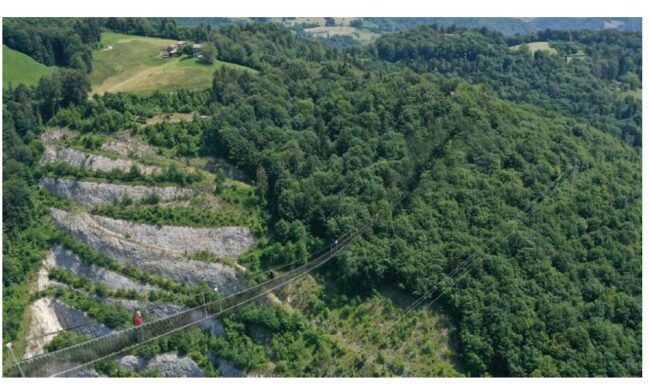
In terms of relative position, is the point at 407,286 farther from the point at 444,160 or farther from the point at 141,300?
the point at 141,300

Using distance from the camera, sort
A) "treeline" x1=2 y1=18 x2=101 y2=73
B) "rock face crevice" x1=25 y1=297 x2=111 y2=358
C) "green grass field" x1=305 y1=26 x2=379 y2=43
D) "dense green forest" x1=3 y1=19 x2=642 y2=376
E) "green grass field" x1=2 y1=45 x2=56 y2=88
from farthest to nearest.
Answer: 1. "green grass field" x1=305 y1=26 x2=379 y2=43
2. "treeline" x1=2 y1=18 x2=101 y2=73
3. "green grass field" x1=2 y1=45 x2=56 y2=88
4. "rock face crevice" x1=25 y1=297 x2=111 y2=358
5. "dense green forest" x1=3 y1=19 x2=642 y2=376

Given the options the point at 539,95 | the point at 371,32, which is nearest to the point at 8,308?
the point at 539,95

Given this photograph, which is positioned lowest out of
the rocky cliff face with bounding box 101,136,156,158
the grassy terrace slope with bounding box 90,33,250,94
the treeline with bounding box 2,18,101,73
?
the rocky cliff face with bounding box 101,136,156,158

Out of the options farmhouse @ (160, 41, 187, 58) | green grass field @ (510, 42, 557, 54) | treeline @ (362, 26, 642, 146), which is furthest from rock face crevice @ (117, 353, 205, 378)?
green grass field @ (510, 42, 557, 54)

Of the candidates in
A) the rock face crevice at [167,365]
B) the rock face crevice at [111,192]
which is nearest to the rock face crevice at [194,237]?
the rock face crevice at [111,192]

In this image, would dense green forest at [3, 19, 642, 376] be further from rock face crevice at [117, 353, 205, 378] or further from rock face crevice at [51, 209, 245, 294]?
rock face crevice at [51, 209, 245, 294]

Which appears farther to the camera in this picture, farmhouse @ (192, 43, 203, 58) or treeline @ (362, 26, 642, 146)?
treeline @ (362, 26, 642, 146)

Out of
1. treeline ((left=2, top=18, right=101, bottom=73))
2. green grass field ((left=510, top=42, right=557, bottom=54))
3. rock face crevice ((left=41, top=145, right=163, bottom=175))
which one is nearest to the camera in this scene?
rock face crevice ((left=41, top=145, right=163, bottom=175))
